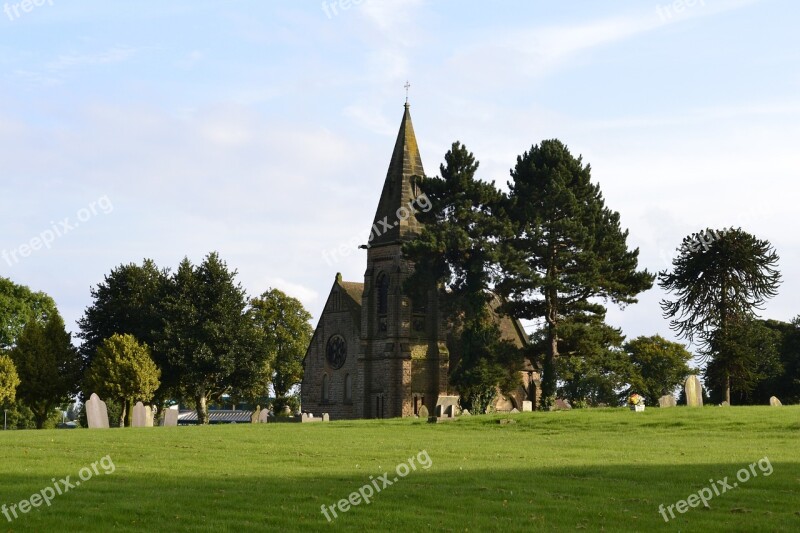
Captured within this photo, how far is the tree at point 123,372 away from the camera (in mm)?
60906

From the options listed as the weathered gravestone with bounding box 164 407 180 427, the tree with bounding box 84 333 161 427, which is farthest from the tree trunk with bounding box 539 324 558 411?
the tree with bounding box 84 333 161 427

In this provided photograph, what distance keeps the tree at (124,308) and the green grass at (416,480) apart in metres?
32.5

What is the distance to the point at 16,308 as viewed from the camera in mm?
85062

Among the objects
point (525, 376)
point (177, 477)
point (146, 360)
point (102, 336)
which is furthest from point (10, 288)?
point (177, 477)

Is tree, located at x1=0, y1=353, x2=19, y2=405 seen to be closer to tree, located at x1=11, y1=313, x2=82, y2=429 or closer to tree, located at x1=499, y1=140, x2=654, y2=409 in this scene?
tree, located at x1=11, y1=313, x2=82, y2=429

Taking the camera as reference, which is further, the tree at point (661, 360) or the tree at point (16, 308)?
the tree at point (661, 360)

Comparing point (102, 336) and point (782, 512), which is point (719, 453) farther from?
point (102, 336)

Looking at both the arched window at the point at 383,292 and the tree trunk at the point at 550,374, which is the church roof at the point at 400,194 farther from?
the tree trunk at the point at 550,374

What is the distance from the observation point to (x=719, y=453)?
2694cm

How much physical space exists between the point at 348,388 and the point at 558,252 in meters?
22.1

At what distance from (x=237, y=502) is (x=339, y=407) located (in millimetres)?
58995

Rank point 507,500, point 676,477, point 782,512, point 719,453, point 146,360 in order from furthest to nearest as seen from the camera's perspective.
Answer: point 146,360 < point 719,453 < point 676,477 < point 507,500 < point 782,512

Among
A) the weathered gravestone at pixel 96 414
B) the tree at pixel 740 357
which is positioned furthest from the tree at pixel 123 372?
the tree at pixel 740 357

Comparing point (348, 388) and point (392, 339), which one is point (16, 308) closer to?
point (348, 388)
